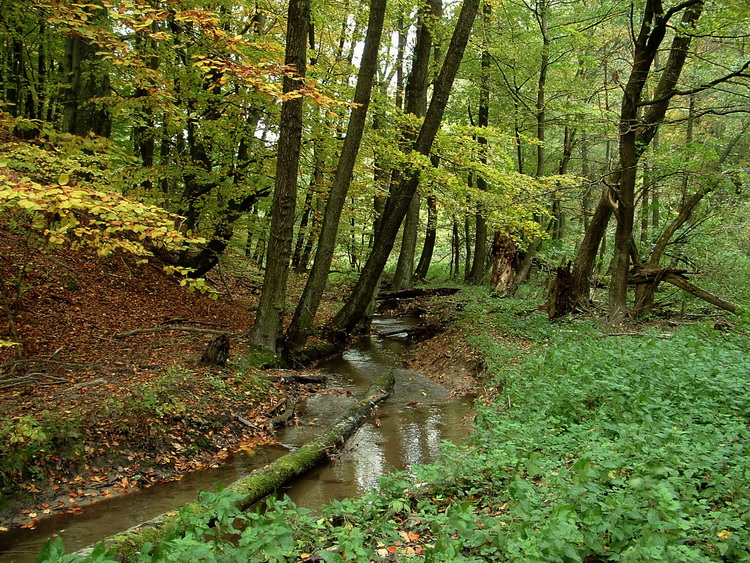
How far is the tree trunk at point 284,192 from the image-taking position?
870 centimetres

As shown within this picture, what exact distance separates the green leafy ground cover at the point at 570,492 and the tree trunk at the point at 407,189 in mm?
5852

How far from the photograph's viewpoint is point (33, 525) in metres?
4.46

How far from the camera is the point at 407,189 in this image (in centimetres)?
1132

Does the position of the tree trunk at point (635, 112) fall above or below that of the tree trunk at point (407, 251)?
above

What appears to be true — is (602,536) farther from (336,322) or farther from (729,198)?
(729,198)

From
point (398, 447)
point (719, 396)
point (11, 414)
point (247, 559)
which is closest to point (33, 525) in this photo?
point (11, 414)

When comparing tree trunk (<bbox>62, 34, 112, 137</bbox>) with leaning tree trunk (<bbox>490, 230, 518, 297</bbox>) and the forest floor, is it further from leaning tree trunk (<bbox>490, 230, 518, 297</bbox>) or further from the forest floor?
leaning tree trunk (<bbox>490, 230, 518, 297</bbox>)

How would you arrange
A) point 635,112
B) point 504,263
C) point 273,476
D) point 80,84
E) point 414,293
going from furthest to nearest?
point 414,293, point 504,263, point 80,84, point 635,112, point 273,476

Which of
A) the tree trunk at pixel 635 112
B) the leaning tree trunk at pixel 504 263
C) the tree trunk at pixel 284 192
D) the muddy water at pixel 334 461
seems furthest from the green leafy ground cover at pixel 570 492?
the leaning tree trunk at pixel 504 263

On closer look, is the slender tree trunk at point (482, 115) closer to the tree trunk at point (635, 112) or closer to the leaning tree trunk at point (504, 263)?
the leaning tree trunk at point (504, 263)

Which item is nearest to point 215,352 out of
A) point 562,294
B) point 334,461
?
point 334,461

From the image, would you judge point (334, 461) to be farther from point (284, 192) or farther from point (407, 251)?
point (407, 251)

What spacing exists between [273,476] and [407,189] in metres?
7.71

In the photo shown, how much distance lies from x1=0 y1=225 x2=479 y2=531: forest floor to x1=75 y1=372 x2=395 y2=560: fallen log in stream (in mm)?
1089
